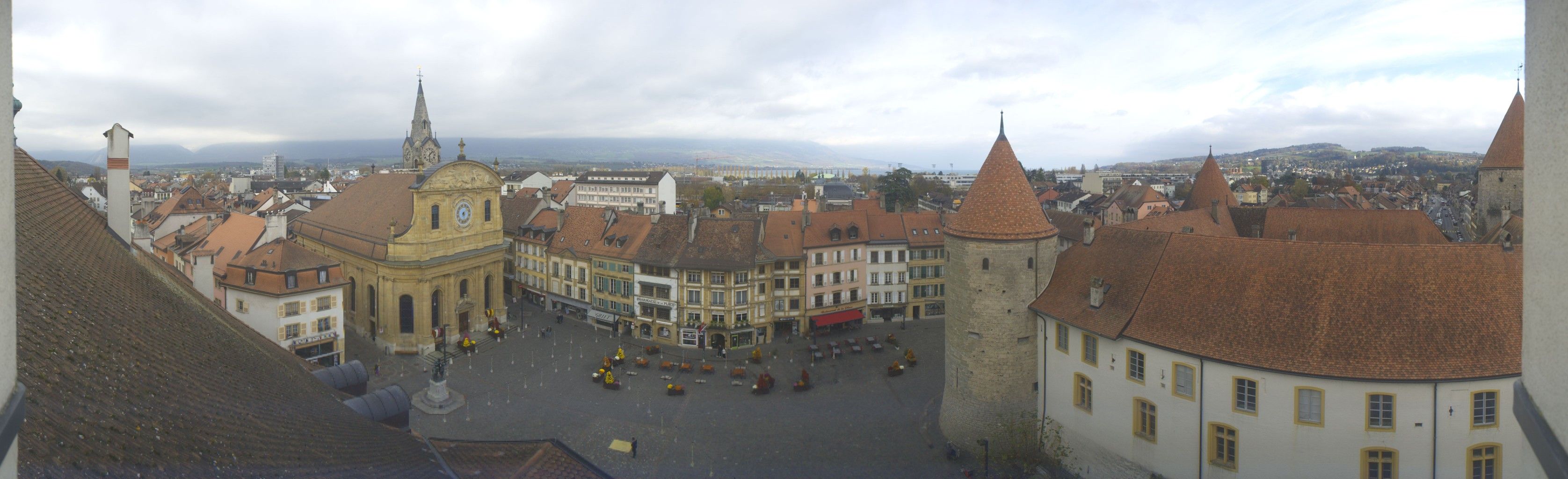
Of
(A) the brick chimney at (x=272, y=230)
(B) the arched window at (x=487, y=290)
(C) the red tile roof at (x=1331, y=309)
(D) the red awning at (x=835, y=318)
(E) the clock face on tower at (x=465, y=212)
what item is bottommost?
(D) the red awning at (x=835, y=318)

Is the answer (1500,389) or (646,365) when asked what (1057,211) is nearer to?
(646,365)

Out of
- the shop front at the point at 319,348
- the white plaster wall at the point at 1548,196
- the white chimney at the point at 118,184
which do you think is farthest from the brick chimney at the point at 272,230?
the white plaster wall at the point at 1548,196

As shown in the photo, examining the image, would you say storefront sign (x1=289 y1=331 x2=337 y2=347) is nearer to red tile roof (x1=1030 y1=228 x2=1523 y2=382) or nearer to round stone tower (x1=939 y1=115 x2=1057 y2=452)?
round stone tower (x1=939 y1=115 x2=1057 y2=452)

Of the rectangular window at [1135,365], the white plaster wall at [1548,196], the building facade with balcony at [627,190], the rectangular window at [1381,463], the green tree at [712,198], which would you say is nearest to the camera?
the white plaster wall at [1548,196]

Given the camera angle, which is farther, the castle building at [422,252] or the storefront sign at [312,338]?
the castle building at [422,252]

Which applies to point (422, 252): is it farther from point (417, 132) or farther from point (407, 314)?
point (417, 132)

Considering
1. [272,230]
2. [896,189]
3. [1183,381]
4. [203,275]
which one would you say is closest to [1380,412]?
[1183,381]

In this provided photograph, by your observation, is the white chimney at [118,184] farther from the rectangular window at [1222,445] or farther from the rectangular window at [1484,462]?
the rectangular window at [1484,462]
